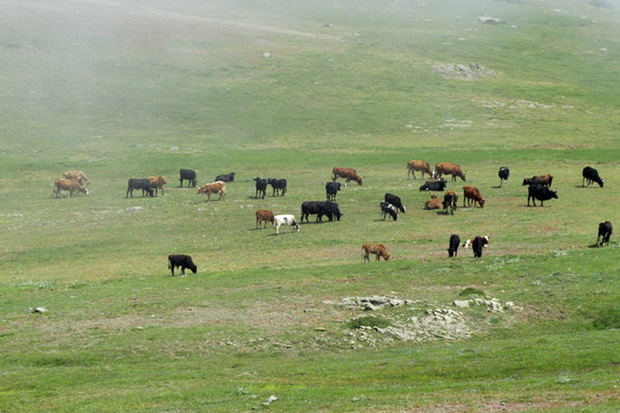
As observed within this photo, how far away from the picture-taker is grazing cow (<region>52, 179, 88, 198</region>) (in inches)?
2800

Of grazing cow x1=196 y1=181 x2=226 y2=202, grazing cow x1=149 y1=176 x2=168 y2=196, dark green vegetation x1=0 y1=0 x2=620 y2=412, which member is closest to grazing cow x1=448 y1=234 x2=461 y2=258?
dark green vegetation x1=0 y1=0 x2=620 y2=412

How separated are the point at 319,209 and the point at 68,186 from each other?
78.9ft

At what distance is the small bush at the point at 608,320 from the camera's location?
32.3 metres

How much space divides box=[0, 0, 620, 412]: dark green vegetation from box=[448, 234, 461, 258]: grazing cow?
0.89 metres

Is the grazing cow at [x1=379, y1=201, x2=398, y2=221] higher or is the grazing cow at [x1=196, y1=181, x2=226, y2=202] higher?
the grazing cow at [x1=196, y1=181, x2=226, y2=202]

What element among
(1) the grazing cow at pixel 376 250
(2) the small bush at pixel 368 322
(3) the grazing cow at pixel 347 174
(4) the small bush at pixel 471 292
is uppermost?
(3) the grazing cow at pixel 347 174

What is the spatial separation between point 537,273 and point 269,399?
19.6 meters

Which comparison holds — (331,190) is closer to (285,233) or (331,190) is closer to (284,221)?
(284,221)

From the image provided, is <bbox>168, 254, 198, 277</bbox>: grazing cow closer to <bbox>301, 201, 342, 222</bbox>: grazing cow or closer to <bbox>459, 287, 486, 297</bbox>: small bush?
<bbox>459, 287, 486, 297</bbox>: small bush

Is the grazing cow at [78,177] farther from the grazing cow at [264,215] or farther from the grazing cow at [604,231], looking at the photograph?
the grazing cow at [604,231]

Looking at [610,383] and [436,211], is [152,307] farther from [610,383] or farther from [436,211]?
[436,211]

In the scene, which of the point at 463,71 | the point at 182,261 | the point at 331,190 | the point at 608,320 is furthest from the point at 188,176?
the point at 463,71

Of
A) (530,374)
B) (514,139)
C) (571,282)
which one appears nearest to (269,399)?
(530,374)

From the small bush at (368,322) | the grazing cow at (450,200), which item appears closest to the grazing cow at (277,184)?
the grazing cow at (450,200)
